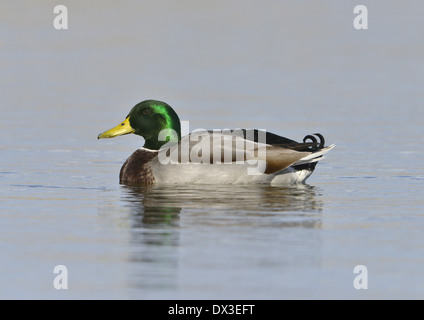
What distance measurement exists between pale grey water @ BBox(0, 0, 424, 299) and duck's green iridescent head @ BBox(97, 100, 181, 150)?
72cm

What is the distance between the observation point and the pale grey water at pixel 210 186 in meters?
7.83

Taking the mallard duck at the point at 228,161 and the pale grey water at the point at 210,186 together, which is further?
the mallard duck at the point at 228,161

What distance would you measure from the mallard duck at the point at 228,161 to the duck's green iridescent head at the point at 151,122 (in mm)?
442

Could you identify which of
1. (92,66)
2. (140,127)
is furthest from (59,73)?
(140,127)

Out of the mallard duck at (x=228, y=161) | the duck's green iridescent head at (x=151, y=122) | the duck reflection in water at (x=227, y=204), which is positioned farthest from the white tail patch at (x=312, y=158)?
the duck's green iridescent head at (x=151, y=122)

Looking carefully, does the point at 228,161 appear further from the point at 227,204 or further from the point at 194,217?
the point at 194,217

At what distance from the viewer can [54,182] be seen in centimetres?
1247

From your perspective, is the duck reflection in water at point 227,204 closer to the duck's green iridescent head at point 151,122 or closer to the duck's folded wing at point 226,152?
the duck's folded wing at point 226,152

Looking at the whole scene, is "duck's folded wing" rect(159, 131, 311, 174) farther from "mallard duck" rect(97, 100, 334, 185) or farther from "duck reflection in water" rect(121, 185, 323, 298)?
"duck reflection in water" rect(121, 185, 323, 298)

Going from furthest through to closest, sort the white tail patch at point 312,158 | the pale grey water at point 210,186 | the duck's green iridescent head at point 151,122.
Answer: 1. the duck's green iridescent head at point 151,122
2. the white tail patch at point 312,158
3. the pale grey water at point 210,186

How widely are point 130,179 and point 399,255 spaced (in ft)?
16.4

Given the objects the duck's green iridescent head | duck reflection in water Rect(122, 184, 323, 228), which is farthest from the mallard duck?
the duck's green iridescent head

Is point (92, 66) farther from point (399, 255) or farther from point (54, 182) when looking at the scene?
point (399, 255)

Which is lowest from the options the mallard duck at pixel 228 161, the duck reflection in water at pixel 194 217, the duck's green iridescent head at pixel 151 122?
the duck reflection in water at pixel 194 217
